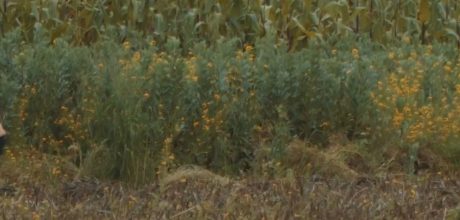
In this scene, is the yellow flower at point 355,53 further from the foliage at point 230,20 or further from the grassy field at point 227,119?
the foliage at point 230,20

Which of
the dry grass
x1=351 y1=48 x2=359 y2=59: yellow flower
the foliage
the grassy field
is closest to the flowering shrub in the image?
the grassy field

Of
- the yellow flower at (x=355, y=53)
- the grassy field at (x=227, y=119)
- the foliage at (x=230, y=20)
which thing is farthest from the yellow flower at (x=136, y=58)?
the foliage at (x=230, y=20)

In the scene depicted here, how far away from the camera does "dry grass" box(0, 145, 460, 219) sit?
6.02 meters

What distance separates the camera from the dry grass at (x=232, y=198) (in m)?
6.02

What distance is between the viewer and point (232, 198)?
6246mm

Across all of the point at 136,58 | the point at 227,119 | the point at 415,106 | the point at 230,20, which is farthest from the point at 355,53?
the point at 230,20

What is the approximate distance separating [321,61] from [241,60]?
528mm

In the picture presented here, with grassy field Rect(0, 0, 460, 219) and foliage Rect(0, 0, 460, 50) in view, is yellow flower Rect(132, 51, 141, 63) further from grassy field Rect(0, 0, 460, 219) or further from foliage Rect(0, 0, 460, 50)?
foliage Rect(0, 0, 460, 50)

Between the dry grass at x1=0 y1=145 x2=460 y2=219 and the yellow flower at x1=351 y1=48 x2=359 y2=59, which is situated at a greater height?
the dry grass at x1=0 y1=145 x2=460 y2=219

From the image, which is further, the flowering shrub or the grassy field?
the flowering shrub

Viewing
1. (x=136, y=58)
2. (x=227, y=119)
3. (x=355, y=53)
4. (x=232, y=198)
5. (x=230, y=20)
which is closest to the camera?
(x=232, y=198)

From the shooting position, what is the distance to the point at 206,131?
8359 mm

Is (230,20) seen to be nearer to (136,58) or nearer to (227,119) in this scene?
(136,58)

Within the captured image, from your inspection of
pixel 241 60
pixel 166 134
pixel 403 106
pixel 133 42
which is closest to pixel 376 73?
pixel 403 106
